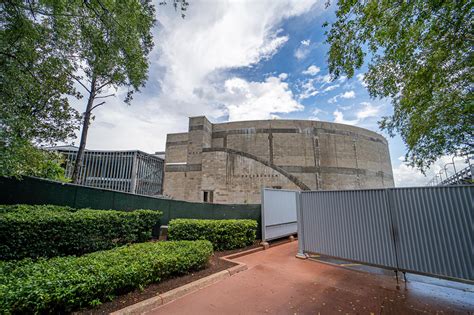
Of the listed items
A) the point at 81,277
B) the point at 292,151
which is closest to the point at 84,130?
the point at 81,277

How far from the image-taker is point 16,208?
413cm

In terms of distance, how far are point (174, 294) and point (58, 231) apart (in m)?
2.70

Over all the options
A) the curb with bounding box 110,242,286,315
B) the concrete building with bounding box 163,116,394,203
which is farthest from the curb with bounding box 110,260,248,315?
the concrete building with bounding box 163,116,394,203

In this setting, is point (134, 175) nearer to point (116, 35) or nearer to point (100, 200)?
point (100, 200)

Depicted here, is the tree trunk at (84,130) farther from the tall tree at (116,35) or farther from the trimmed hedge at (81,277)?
the trimmed hedge at (81,277)

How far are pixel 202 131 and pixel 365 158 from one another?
18265 millimetres

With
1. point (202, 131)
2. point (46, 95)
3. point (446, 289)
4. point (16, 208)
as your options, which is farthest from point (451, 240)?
point (202, 131)

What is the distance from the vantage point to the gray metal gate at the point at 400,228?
3.21 m

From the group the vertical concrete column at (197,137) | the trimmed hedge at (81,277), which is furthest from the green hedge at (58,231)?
the vertical concrete column at (197,137)

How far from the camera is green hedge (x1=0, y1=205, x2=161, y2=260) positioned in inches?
133

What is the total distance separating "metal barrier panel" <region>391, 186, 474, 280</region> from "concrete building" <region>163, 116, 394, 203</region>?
40.4 ft

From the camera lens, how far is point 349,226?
4.52m

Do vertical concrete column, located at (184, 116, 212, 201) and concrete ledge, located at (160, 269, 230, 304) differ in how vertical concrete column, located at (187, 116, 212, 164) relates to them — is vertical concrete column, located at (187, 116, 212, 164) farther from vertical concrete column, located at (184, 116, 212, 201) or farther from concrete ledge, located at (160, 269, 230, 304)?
concrete ledge, located at (160, 269, 230, 304)

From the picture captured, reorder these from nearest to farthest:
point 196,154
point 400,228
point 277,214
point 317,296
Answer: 1. point 317,296
2. point 400,228
3. point 277,214
4. point 196,154
